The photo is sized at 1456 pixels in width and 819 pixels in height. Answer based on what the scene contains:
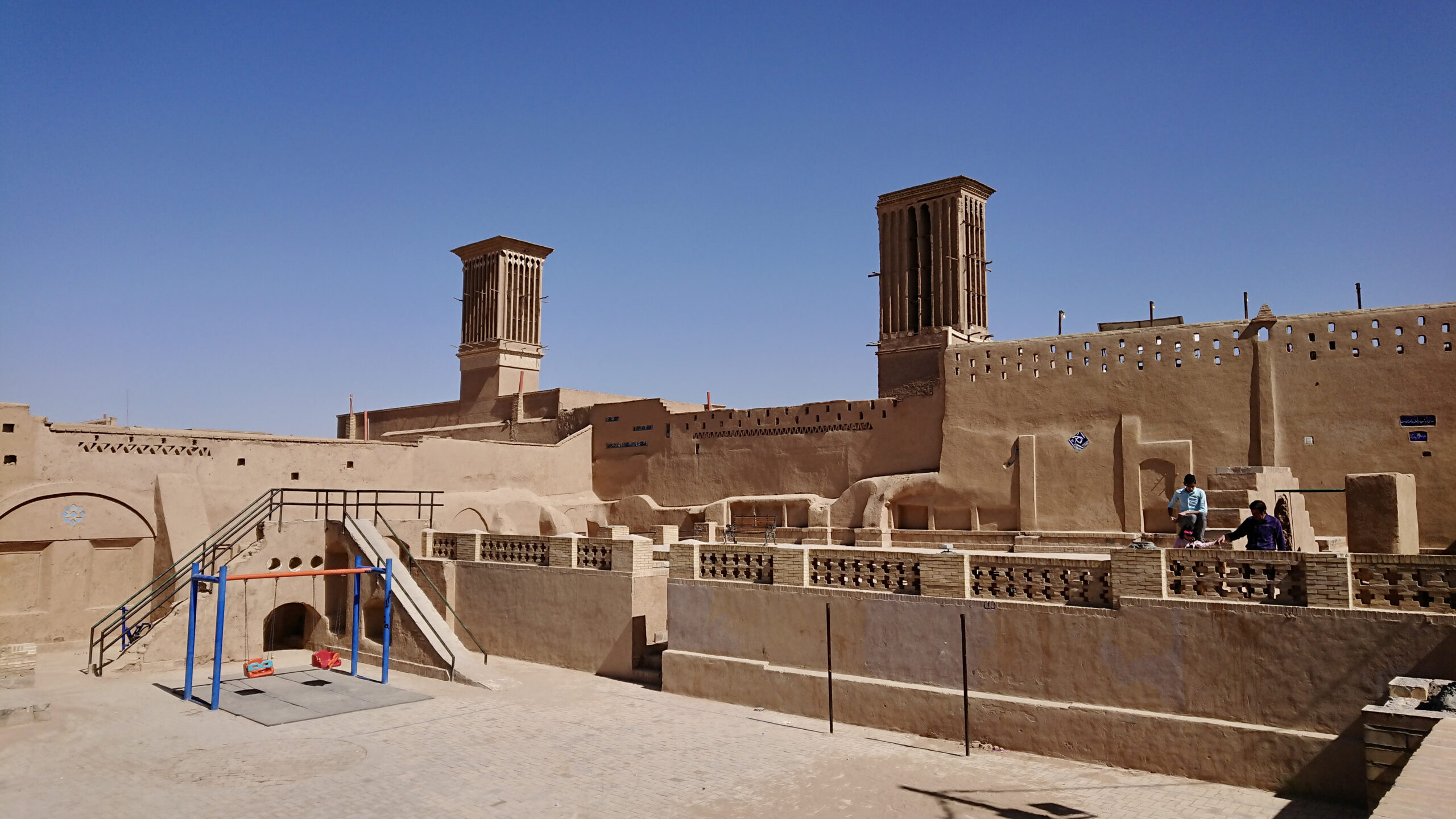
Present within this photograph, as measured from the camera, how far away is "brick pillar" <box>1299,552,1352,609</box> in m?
8.87

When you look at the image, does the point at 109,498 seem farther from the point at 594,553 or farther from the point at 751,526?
the point at 751,526

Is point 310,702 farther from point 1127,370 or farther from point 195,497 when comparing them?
point 1127,370

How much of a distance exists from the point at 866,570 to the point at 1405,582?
558 centimetres

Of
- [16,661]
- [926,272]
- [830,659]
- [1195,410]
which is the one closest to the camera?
[830,659]

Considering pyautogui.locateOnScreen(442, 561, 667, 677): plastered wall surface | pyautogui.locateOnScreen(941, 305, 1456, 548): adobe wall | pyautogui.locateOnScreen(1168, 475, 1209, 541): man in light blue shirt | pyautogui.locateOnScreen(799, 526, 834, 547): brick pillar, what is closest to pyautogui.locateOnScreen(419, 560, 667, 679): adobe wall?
pyautogui.locateOnScreen(442, 561, 667, 677): plastered wall surface

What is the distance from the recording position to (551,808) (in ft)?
29.8

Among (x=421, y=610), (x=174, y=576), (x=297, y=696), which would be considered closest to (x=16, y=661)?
(x=297, y=696)

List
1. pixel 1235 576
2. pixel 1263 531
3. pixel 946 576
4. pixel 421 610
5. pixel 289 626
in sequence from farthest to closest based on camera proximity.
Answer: pixel 289 626, pixel 421 610, pixel 946 576, pixel 1263 531, pixel 1235 576

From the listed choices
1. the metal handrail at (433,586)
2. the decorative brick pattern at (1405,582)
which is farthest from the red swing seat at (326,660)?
the decorative brick pattern at (1405,582)

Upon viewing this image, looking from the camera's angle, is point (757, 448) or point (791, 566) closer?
point (791, 566)

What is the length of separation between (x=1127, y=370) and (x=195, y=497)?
20047 mm

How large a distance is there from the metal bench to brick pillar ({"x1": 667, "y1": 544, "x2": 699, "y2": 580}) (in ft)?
33.5

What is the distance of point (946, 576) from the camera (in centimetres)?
1129

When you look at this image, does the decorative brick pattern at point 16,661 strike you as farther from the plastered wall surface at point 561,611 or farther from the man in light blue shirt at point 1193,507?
the man in light blue shirt at point 1193,507
